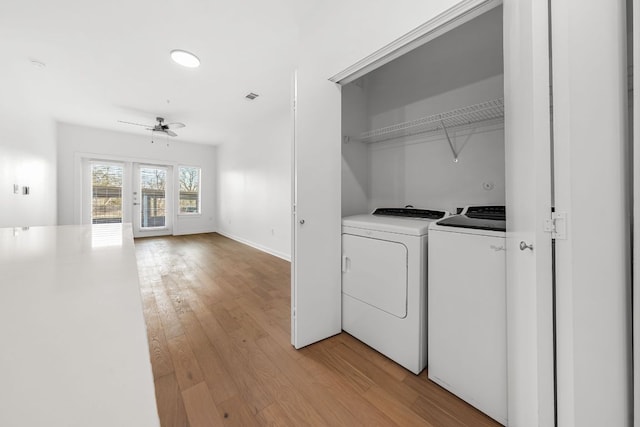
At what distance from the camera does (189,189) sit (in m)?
6.61

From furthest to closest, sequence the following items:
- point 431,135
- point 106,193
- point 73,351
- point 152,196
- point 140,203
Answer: point 152,196 < point 140,203 < point 106,193 < point 431,135 < point 73,351

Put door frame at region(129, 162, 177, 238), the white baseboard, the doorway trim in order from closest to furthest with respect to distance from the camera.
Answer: the doorway trim
the white baseboard
door frame at region(129, 162, 177, 238)

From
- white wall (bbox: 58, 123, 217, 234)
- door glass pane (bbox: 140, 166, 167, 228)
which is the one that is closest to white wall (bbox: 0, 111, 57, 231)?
white wall (bbox: 58, 123, 217, 234)

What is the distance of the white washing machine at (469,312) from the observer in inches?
45.9

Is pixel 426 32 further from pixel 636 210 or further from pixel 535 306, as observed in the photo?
pixel 535 306

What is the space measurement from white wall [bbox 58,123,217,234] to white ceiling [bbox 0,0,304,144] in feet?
3.65

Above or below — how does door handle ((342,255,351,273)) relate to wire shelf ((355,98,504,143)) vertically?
below

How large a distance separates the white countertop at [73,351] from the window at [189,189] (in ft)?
21.3

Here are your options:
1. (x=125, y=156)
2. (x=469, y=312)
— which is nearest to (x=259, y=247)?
(x=125, y=156)

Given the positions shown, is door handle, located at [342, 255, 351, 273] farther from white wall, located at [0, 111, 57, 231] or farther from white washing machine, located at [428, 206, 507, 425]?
white wall, located at [0, 111, 57, 231]

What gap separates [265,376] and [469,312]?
122 centimetres

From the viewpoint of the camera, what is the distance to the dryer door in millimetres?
1541

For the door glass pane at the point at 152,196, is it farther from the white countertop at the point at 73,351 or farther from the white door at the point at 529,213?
the white door at the point at 529,213

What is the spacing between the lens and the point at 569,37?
32.6 inches
